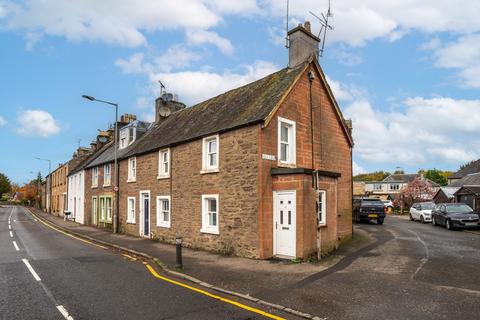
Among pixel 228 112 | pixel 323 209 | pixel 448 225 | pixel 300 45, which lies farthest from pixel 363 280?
pixel 448 225

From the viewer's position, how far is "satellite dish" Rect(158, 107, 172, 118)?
26219 mm

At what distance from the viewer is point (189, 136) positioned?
55.7ft

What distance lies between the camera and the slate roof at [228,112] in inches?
557

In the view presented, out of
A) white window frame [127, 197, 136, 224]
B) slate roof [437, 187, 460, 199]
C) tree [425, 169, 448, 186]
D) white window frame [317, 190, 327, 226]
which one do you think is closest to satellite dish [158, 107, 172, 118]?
white window frame [127, 197, 136, 224]

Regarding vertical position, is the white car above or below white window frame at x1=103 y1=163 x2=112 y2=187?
below

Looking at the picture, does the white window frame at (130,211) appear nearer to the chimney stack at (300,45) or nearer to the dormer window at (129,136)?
the dormer window at (129,136)

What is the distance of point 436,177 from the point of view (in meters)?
106

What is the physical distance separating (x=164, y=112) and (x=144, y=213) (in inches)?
346

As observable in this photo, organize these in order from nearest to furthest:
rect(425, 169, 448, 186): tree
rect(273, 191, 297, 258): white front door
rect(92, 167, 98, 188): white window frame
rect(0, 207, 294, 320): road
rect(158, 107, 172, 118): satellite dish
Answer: rect(0, 207, 294, 320): road, rect(273, 191, 297, 258): white front door, rect(158, 107, 172, 118): satellite dish, rect(92, 167, 98, 188): white window frame, rect(425, 169, 448, 186): tree

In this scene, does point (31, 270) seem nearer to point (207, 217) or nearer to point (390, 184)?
point (207, 217)

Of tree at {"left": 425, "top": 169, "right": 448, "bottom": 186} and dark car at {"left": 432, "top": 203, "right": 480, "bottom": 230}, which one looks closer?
dark car at {"left": 432, "top": 203, "right": 480, "bottom": 230}

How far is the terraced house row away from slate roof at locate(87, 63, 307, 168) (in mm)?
78

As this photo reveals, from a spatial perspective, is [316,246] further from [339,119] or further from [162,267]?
[339,119]

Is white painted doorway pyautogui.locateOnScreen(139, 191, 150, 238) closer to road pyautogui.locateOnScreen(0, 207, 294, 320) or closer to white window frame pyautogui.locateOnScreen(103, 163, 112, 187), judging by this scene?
white window frame pyautogui.locateOnScreen(103, 163, 112, 187)
